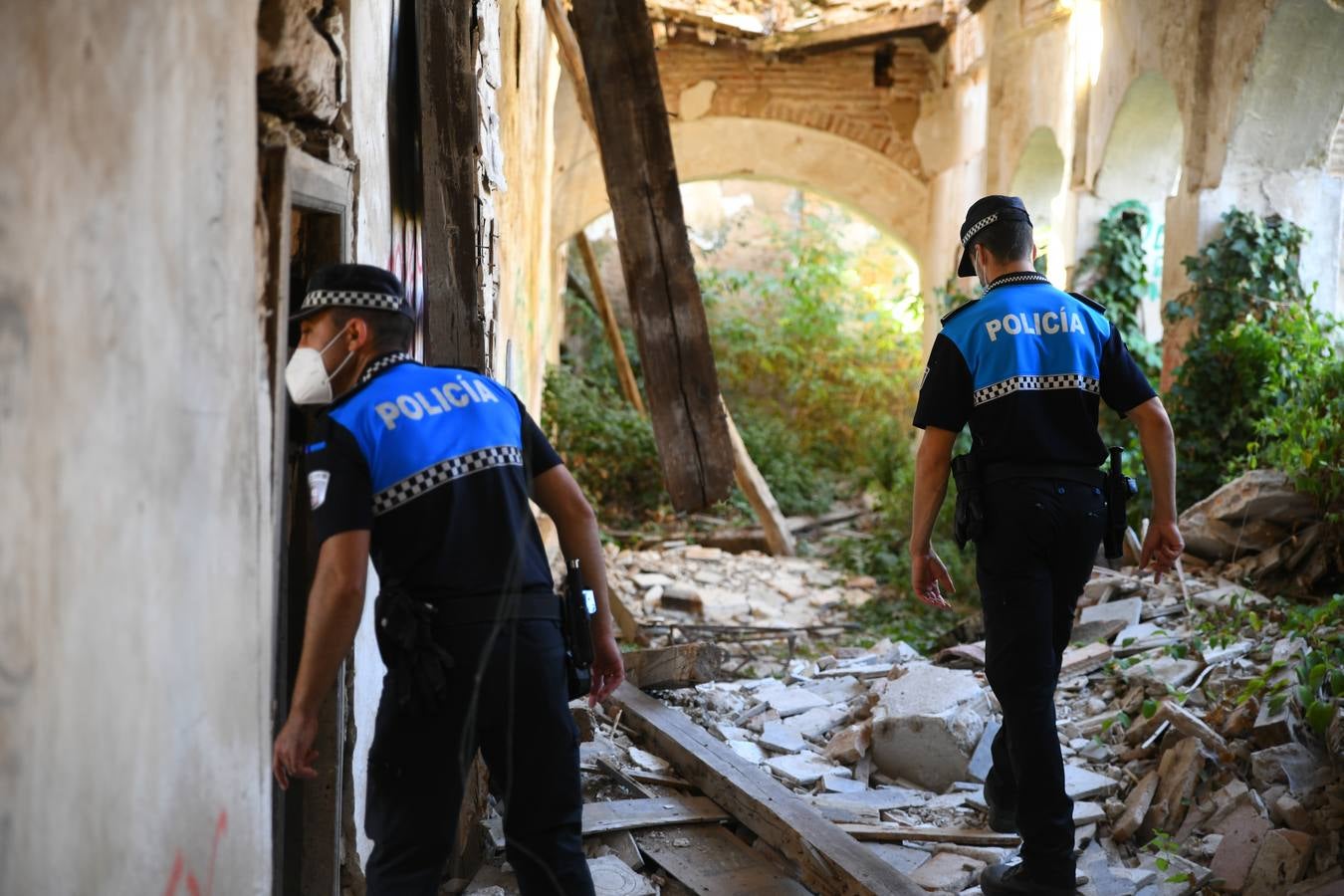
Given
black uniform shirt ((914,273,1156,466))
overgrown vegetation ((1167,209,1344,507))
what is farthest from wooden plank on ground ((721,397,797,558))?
black uniform shirt ((914,273,1156,466))

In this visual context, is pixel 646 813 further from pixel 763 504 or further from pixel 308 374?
pixel 763 504

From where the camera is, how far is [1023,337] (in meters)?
3.42

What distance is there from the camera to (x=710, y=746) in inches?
178

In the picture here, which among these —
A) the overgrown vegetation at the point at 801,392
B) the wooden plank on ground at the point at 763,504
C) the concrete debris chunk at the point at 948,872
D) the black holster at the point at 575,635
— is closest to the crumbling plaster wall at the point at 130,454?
the black holster at the point at 575,635

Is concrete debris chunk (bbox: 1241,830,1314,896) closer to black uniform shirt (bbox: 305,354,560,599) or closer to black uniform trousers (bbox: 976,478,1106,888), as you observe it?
black uniform trousers (bbox: 976,478,1106,888)

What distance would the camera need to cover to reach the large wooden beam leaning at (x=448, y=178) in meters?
3.66

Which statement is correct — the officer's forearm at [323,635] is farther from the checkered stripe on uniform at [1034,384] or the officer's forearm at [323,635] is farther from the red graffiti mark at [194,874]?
the checkered stripe on uniform at [1034,384]

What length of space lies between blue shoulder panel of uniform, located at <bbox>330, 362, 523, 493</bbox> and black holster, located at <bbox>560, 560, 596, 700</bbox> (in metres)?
0.35

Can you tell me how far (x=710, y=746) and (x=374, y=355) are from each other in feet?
8.19

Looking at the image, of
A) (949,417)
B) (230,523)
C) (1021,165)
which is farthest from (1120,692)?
(1021,165)

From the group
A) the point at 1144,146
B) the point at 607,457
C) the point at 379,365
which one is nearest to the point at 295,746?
the point at 379,365

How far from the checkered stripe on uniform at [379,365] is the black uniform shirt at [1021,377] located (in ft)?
5.25

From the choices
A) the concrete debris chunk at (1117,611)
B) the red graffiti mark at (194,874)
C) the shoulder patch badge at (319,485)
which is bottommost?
the concrete debris chunk at (1117,611)

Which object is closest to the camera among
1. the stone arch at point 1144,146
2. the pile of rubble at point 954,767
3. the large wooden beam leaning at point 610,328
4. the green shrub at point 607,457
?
the pile of rubble at point 954,767
